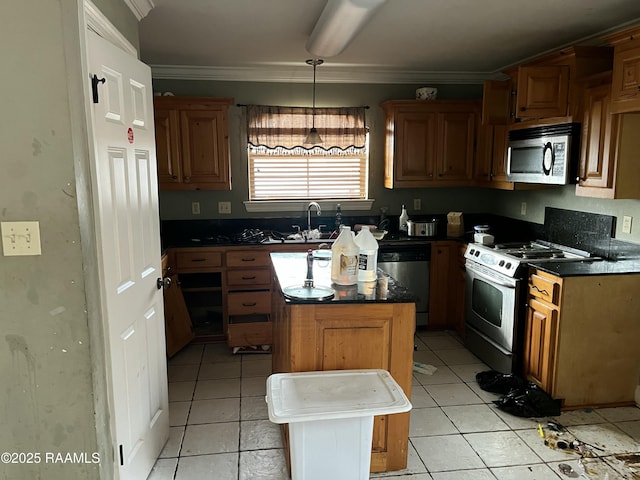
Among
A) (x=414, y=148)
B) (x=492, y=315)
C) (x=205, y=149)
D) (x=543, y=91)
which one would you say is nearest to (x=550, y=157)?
(x=543, y=91)

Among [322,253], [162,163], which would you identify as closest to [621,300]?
[322,253]

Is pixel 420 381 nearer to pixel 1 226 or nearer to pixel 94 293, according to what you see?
pixel 94 293

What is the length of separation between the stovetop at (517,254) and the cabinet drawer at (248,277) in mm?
1724

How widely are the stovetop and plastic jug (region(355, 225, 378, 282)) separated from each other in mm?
1305

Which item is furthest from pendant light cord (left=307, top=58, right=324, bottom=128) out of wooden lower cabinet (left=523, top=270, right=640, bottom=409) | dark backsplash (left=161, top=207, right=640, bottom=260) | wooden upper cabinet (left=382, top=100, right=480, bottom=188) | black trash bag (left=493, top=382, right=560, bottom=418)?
black trash bag (left=493, top=382, right=560, bottom=418)

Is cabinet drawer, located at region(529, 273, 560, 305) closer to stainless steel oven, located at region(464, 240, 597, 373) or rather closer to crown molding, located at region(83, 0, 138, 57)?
stainless steel oven, located at region(464, 240, 597, 373)

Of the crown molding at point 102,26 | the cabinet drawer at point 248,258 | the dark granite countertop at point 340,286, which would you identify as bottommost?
the cabinet drawer at point 248,258

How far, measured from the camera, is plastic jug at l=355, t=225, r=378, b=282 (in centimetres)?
236

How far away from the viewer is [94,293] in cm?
168

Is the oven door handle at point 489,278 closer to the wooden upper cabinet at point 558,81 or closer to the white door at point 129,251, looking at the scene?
the wooden upper cabinet at point 558,81

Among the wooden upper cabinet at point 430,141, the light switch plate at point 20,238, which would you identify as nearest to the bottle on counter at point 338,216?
the wooden upper cabinet at point 430,141

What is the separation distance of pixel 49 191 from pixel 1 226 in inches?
7.6

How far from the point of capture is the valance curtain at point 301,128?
173 inches

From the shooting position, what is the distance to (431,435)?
2.68m
